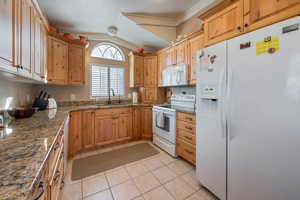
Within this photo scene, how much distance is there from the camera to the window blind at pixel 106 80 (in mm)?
3373

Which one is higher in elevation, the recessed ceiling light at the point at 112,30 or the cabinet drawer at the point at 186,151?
the recessed ceiling light at the point at 112,30

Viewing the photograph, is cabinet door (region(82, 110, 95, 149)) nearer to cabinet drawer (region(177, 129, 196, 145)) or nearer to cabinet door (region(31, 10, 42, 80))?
cabinet door (region(31, 10, 42, 80))

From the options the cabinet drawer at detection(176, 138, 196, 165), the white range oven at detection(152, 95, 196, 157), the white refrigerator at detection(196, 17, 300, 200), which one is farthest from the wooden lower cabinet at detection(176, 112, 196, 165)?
the white refrigerator at detection(196, 17, 300, 200)

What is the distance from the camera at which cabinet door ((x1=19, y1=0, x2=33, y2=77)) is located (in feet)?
3.95

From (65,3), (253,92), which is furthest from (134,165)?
(65,3)

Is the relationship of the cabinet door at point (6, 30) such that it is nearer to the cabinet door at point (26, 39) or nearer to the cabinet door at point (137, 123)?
the cabinet door at point (26, 39)

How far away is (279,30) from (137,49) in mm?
3230

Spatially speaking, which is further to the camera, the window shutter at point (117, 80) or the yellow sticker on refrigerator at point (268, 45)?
the window shutter at point (117, 80)

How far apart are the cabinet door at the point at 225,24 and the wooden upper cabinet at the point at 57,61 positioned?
2.67 meters

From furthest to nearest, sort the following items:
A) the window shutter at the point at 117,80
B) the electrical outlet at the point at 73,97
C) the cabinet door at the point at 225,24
Result: the window shutter at the point at 117,80 < the electrical outlet at the point at 73,97 < the cabinet door at the point at 225,24

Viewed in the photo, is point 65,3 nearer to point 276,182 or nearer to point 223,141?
point 223,141

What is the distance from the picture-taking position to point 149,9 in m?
2.63

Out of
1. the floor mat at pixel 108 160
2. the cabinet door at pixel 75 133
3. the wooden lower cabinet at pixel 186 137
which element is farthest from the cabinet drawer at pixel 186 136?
the cabinet door at pixel 75 133

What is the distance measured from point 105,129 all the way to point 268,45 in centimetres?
296
